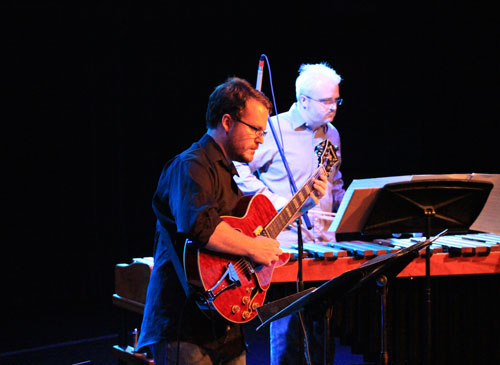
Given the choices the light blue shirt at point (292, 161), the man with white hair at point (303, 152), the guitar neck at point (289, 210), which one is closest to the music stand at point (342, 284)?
the guitar neck at point (289, 210)

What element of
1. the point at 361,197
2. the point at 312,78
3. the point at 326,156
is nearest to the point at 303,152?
the point at 312,78

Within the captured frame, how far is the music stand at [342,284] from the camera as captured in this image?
2.02 meters

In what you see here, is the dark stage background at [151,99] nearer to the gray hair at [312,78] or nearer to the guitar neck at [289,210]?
the gray hair at [312,78]

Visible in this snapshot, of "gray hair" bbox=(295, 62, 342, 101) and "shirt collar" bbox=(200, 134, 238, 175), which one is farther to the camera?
"gray hair" bbox=(295, 62, 342, 101)

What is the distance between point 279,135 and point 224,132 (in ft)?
4.87

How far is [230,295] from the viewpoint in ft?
7.92

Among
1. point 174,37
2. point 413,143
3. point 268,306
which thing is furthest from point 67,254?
point 268,306

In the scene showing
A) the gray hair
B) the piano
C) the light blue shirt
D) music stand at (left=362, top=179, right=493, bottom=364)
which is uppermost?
the gray hair

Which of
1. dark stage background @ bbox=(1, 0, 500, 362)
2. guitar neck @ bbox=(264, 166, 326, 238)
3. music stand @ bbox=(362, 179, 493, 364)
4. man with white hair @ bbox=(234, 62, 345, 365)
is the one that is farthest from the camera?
dark stage background @ bbox=(1, 0, 500, 362)

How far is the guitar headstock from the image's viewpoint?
10.1 ft

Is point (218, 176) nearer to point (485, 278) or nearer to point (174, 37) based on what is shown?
point (485, 278)

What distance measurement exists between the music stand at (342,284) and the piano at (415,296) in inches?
32.6

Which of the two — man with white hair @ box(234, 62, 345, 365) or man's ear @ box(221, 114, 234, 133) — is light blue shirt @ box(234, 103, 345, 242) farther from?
man's ear @ box(221, 114, 234, 133)

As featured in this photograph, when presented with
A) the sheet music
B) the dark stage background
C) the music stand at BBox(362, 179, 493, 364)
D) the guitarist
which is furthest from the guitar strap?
the dark stage background
